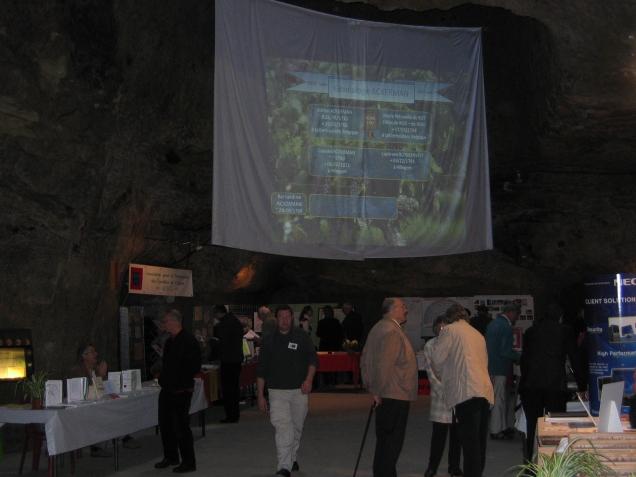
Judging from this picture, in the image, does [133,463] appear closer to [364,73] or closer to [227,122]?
[227,122]

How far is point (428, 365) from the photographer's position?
6992mm

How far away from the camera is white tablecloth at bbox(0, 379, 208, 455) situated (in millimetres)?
6363

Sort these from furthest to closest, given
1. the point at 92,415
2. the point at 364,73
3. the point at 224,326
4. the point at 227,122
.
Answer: the point at 224,326, the point at 364,73, the point at 227,122, the point at 92,415

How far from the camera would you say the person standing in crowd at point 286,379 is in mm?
7031

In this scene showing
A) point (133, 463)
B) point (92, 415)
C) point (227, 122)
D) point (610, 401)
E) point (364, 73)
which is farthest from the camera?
point (364, 73)

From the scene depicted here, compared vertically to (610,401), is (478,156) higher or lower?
higher

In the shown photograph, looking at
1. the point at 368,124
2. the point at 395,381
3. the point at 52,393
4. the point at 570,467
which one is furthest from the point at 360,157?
the point at 570,467

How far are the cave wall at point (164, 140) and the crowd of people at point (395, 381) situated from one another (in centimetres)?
192

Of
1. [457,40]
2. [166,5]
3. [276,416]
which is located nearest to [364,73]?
[457,40]

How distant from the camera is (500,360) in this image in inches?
366

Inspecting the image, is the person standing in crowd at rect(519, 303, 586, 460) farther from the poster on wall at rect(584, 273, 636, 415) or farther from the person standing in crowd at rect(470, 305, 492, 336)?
the person standing in crowd at rect(470, 305, 492, 336)

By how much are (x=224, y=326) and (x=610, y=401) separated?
6864mm

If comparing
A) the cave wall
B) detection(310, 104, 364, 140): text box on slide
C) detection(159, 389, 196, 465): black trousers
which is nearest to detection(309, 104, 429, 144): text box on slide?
detection(310, 104, 364, 140): text box on slide

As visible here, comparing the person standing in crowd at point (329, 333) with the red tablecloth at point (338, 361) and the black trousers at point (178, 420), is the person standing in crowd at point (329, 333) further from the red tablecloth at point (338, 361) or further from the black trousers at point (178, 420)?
the black trousers at point (178, 420)
